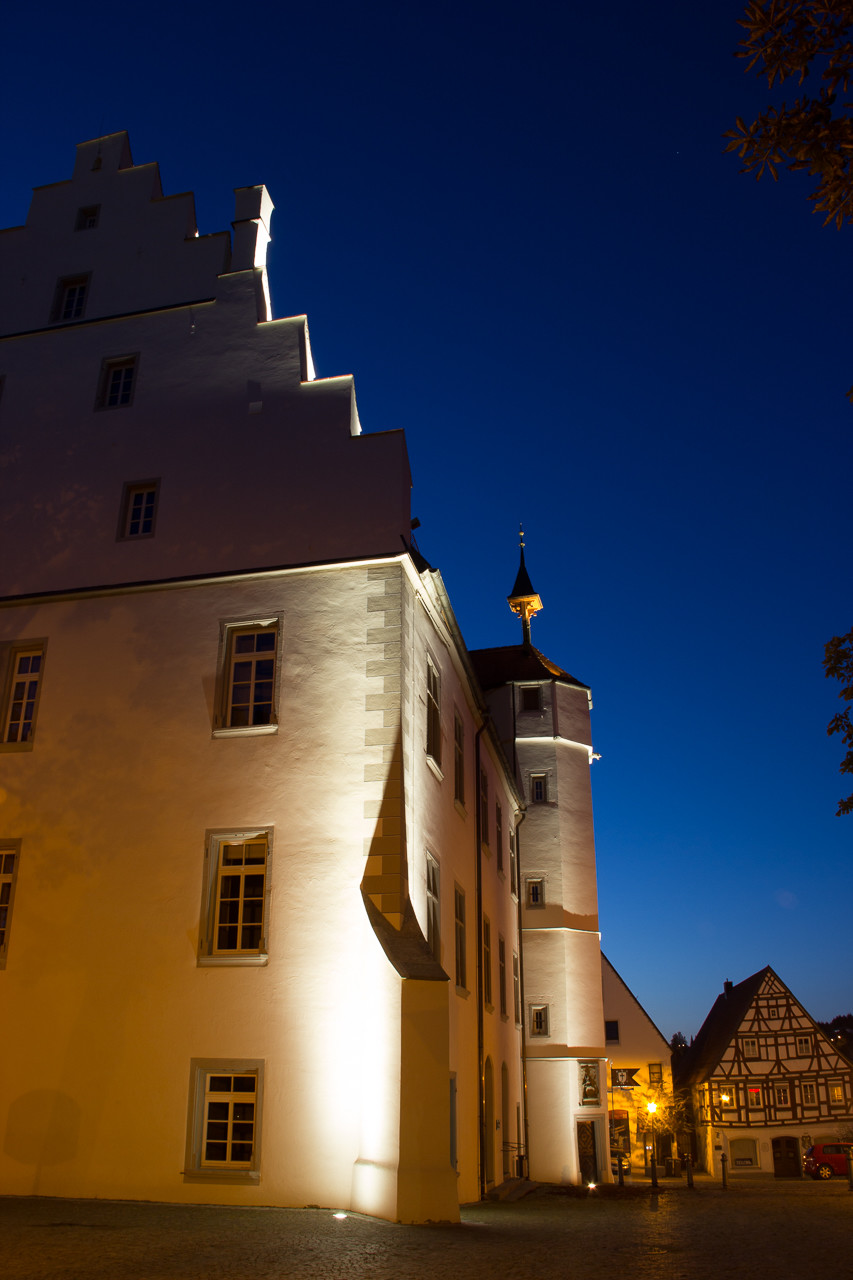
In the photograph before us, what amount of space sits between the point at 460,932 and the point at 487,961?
3.56 metres

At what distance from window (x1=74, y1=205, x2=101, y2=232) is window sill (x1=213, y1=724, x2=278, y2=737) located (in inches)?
418

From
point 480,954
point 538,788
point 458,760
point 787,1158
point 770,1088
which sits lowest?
point 787,1158

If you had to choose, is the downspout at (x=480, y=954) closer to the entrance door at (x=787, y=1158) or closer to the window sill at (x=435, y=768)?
the window sill at (x=435, y=768)

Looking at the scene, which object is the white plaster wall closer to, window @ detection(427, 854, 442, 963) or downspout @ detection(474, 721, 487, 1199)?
window @ detection(427, 854, 442, 963)

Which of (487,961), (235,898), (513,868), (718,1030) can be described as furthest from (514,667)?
(718,1030)

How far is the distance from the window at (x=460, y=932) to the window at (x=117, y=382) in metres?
10.3

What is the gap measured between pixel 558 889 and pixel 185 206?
20651 mm

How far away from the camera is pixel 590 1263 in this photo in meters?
9.49

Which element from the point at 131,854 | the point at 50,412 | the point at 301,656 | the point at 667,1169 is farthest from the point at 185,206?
the point at 667,1169

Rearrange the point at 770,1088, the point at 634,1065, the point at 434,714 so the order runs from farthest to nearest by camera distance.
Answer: the point at 634,1065
the point at 770,1088
the point at 434,714

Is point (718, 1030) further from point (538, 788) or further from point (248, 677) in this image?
point (248, 677)

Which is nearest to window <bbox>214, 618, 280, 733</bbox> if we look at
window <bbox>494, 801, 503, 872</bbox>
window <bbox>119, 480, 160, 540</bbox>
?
window <bbox>119, 480, 160, 540</bbox>

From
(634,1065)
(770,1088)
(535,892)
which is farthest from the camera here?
(634,1065)

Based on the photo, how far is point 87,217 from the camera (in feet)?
64.5
